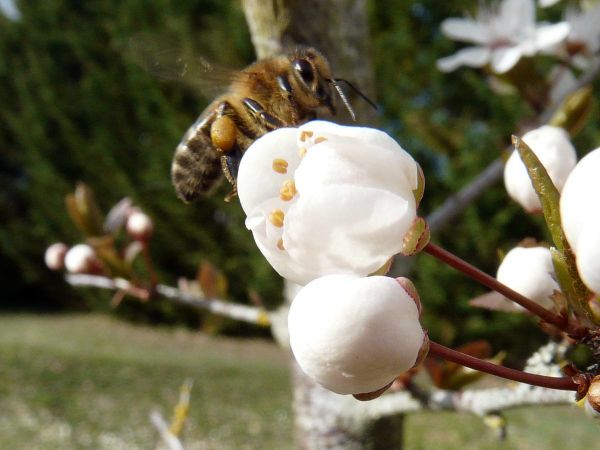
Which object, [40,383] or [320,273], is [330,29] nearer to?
[320,273]

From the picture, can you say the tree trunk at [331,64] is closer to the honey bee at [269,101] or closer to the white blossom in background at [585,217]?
the honey bee at [269,101]

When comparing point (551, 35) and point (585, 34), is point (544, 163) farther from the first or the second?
point (585, 34)

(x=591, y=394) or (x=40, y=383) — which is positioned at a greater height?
(x=591, y=394)

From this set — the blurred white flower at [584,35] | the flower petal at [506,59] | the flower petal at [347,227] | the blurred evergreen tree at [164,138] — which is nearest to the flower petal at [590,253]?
the flower petal at [347,227]

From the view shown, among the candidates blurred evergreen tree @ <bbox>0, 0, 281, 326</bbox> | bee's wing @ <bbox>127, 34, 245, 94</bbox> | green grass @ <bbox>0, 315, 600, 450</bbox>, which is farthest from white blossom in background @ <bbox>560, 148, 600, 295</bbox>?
blurred evergreen tree @ <bbox>0, 0, 281, 326</bbox>

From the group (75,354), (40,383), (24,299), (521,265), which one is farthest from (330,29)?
(24,299)

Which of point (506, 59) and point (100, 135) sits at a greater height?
point (506, 59)

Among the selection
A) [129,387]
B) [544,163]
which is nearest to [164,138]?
[129,387]

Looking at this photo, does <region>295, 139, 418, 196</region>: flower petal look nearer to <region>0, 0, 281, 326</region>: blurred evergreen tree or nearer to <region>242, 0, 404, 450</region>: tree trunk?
<region>242, 0, 404, 450</region>: tree trunk
